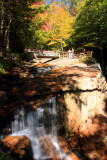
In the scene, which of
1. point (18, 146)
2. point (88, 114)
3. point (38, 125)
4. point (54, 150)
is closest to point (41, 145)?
point (54, 150)

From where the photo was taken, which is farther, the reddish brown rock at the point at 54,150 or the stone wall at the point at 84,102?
the stone wall at the point at 84,102

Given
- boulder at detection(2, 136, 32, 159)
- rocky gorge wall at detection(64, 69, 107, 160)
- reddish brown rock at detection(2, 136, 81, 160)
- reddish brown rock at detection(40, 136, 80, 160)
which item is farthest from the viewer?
rocky gorge wall at detection(64, 69, 107, 160)

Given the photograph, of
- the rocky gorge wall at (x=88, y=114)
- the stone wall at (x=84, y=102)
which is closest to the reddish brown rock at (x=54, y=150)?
the rocky gorge wall at (x=88, y=114)

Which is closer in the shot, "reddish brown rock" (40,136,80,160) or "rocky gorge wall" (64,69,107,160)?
"reddish brown rock" (40,136,80,160)

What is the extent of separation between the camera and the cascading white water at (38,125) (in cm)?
567

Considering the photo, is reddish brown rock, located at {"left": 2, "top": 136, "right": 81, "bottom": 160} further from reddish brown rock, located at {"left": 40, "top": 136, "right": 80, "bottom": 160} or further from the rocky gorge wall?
the rocky gorge wall

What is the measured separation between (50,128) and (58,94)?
1.88 meters

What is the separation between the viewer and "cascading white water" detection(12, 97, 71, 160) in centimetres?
567

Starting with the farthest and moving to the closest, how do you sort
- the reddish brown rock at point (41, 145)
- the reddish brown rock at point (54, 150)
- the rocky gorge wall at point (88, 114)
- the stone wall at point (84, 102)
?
the stone wall at point (84, 102)
the rocky gorge wall at point (88, 114)
the reddish brown rock at point (54, 150)
the reddish brown rock at point (41, 145)

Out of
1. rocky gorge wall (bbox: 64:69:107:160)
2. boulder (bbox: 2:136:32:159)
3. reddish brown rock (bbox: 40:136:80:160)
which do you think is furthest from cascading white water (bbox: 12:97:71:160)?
rocky gorge wall (bbox: 64:69:107:160)

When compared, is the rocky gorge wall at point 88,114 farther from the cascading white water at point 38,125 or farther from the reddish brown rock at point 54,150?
the cascading white water at point 38,125

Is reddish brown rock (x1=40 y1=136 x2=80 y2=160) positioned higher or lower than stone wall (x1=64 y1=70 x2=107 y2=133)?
lower

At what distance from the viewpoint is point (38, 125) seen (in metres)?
6.11

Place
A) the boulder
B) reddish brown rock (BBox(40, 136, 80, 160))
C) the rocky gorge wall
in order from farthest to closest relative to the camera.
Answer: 1. the rocky gorge wall
2. reddish brown rock (BBox(40, 136, 80, 160))
3. the boulder
